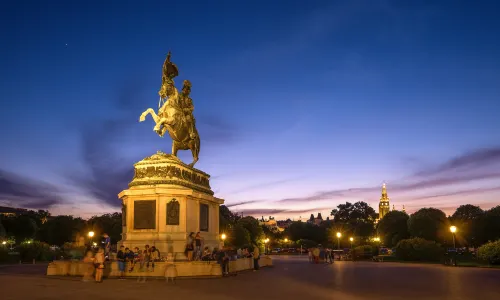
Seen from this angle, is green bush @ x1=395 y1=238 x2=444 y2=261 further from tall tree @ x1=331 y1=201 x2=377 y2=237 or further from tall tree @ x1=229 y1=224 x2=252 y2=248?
tall tree @ x1=331 y1=201 x2=377 y2=237

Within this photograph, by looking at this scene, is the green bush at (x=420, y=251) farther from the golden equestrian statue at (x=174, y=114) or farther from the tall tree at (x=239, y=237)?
the tall tree at (x=239, y=237)

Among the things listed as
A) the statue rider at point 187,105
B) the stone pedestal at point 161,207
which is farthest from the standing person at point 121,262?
the statue rider at point 187,105

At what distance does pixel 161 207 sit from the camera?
27.9 meters

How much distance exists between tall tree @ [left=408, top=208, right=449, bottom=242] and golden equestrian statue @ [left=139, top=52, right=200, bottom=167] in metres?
55.3

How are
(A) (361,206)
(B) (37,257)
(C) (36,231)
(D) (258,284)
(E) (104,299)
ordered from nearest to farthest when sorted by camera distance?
1. (E) (104,299)
2. (D) (258,284)
3. (B) (37,257)
4. (C) (36,231)
5. (A) (361,206)

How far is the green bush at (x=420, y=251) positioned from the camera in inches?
1861

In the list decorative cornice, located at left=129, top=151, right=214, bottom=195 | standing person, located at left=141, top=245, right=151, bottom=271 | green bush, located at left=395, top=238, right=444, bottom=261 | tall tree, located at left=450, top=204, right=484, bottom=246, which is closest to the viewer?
standing person, located at left=141, top=245, right=151, bottom=271

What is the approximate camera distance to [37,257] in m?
47.5

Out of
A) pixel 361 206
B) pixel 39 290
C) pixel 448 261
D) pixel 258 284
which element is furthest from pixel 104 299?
pixel 361 206

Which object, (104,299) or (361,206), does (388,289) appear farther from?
(361,206)

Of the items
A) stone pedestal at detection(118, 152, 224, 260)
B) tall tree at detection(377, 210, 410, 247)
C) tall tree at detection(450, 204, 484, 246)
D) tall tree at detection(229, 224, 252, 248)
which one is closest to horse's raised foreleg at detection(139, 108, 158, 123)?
stone pedestal at detection(118, 152, 224, 260)

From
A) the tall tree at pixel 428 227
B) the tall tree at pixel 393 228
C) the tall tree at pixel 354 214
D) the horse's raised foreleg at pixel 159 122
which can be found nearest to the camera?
the horse's raised foreleg at pixel 159 122

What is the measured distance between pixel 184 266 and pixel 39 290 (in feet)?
24.9

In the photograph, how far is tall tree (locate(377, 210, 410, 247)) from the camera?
294 feet
